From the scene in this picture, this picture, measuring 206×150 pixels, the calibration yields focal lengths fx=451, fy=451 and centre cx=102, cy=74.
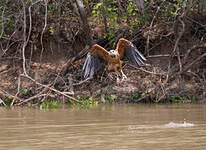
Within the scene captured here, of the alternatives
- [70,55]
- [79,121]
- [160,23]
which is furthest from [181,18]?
[79,121]

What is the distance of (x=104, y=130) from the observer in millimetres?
5484

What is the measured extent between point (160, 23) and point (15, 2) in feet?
12.4

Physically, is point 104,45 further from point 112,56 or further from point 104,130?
point 104,130

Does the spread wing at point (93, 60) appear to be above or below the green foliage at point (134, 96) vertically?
above

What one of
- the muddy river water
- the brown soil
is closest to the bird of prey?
the brown soil

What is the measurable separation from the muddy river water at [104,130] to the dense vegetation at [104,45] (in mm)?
2442

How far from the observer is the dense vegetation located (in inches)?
405

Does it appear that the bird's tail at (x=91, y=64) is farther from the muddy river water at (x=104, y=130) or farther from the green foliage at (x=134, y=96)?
the muddy river water at (x=104, y=130)

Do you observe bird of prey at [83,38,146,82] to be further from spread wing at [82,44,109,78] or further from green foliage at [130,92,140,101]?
green foliage at [130,92,140,101]

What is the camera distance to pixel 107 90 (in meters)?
10.6

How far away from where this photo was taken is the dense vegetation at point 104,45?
10297mm

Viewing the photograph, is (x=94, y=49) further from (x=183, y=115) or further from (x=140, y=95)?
(x=183, y=115)

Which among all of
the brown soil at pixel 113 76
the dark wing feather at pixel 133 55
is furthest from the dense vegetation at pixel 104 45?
the dark wing feather at pixel 133 55

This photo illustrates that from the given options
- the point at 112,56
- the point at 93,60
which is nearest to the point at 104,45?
the point at 93,60
